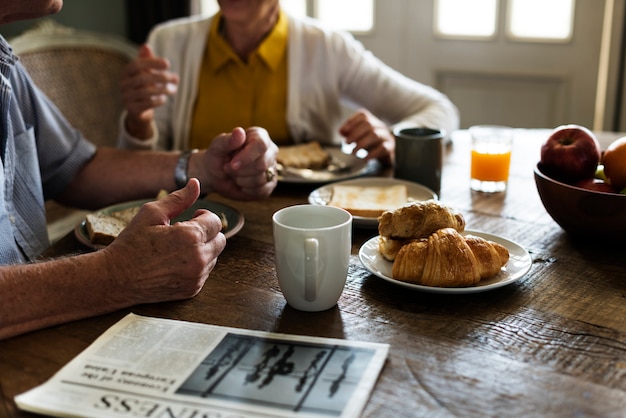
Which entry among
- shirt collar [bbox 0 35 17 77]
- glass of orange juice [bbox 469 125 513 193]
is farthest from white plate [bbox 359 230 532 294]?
shirt collar [bbox 0 35 17 77]

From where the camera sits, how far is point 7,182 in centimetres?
134

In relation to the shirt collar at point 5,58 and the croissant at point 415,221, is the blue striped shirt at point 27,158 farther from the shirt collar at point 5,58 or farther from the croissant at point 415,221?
the croissant at point 415,221

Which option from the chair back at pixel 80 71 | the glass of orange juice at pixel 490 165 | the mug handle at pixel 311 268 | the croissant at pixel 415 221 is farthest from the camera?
the chair back at pixel 80 71

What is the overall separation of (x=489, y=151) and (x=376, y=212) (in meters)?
0.40

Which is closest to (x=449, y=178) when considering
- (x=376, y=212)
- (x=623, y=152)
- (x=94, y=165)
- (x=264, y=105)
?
(x=376, y=212)

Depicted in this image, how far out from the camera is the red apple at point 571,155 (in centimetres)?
126

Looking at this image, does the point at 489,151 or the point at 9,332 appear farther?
the point at 489,151

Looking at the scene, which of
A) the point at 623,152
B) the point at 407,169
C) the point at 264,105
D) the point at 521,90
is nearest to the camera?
the point at 623,152

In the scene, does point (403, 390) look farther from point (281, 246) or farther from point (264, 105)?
point (264, 105)

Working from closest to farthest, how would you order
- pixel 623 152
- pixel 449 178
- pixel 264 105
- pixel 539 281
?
pixel 539 281 < pixel 623 152 < pixel 449 178 < pixel 264 105

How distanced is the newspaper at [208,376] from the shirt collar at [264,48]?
4.22ft

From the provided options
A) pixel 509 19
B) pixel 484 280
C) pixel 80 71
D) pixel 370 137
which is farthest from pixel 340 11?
pixel 484 280

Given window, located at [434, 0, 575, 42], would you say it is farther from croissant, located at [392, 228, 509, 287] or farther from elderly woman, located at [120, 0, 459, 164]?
croissant, located at [392, 228, 509, 287]

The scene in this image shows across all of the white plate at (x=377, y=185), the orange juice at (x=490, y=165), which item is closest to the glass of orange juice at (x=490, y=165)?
the orange juice at (x=490, y=165)
